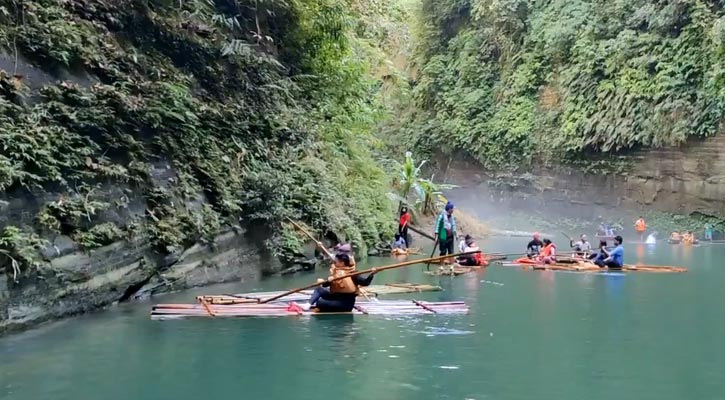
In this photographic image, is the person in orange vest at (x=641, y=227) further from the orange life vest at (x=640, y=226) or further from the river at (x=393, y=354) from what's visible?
the river at (x=393, y=354)

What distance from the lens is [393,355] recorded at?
7.43 meters

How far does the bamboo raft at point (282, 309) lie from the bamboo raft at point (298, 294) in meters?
0.24

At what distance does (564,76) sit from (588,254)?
15.9 meters

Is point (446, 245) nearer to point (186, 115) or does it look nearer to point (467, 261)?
point (467, 261)

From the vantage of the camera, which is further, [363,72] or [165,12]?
[363,72]

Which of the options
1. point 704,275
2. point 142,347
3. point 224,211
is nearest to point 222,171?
point 224,211

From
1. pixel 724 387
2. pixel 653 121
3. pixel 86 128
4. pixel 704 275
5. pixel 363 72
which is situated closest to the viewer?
pixel 724 387

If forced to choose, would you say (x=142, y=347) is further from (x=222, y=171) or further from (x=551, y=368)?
(x=222, y=171)

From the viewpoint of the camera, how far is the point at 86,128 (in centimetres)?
1000

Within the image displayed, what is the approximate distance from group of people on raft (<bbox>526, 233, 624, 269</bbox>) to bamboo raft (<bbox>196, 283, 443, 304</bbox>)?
194 inches

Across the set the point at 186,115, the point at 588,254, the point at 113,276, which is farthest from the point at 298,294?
the point at 588,254

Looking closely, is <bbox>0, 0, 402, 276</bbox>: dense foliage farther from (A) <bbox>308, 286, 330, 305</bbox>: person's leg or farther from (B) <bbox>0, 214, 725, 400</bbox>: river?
(A) <bbox>308, 286, 330, 305</bbox>: person's leg

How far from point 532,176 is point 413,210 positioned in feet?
33.6

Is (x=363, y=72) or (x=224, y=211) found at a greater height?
(x=363, y=72)
